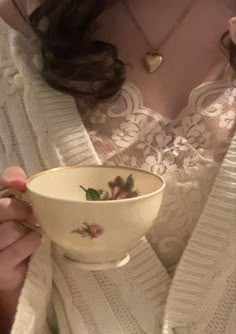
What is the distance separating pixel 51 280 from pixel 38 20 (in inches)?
13.3

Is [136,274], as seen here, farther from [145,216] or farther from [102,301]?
[145,216]

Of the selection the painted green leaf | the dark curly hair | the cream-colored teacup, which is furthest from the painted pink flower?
the dark curly hair

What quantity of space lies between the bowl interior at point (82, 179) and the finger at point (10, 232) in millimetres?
50

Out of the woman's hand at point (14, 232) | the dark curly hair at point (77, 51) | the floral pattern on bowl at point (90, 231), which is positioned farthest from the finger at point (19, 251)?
the dark curly hair at point (77, 51)

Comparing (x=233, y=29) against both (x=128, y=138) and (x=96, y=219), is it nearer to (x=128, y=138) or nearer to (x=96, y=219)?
(x=128, y=138)

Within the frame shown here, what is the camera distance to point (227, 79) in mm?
940

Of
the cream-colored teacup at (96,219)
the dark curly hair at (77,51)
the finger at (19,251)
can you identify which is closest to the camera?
the cream-colored teacup at (96,219)

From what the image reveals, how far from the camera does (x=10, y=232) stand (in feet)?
2.62

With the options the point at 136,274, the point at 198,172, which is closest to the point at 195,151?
the point at 198,172

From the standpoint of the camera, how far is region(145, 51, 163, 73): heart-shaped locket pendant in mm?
965

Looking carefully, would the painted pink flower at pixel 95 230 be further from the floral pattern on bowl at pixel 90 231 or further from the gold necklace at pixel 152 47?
the gold necklace at pixel 152 47

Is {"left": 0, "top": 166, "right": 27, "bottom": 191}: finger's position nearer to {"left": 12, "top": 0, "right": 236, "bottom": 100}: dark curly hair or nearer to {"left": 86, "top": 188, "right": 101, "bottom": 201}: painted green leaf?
{"left": 86, "top": 188, "right": 101, "bottom": 201}: painted green leaf

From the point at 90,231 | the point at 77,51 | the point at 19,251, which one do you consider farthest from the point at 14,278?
the point at 77,51

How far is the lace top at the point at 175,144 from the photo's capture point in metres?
0.89
